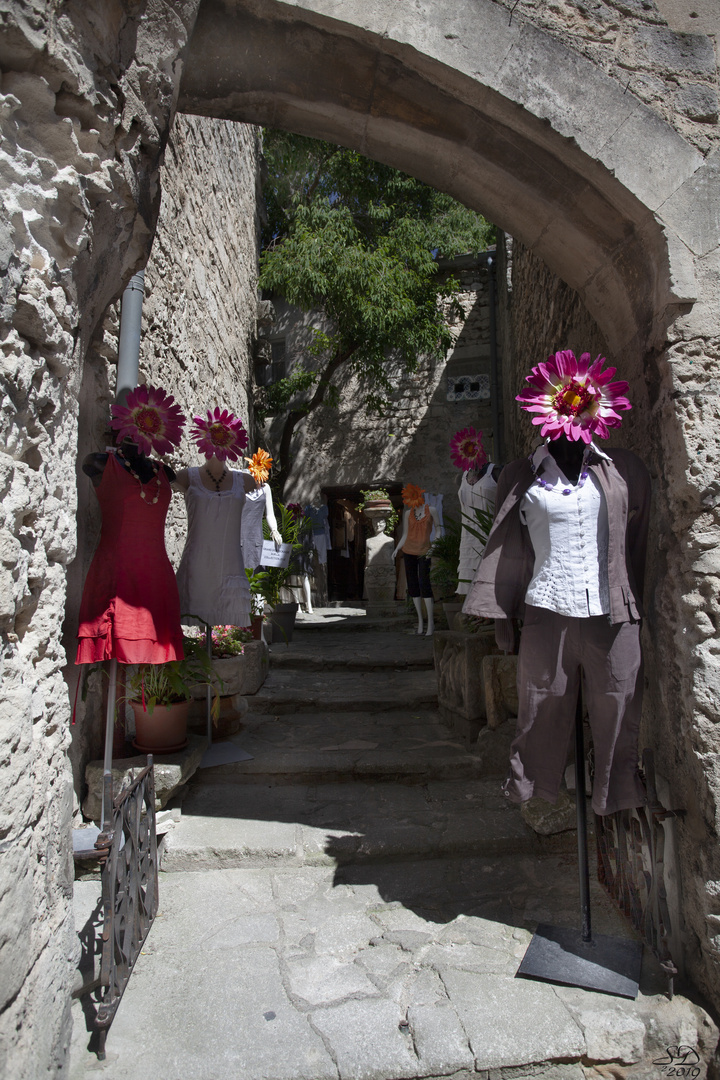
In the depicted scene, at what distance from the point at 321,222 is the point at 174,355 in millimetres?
6321

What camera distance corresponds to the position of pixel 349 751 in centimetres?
365

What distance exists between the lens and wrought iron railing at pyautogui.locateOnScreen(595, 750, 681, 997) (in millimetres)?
2031

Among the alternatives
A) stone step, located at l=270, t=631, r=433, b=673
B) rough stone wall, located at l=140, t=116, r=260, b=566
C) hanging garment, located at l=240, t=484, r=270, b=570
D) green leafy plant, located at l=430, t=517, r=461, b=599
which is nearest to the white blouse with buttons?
hanging garment, located at l=240, t=484, r=270, b=570

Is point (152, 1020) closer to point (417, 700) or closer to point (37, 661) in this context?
point (37, 661)

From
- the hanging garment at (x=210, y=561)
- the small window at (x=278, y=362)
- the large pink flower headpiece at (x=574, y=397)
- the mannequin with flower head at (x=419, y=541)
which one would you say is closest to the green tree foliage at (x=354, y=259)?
the small window at (x=278, y=362)

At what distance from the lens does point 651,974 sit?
207 cm

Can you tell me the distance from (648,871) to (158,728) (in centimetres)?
214

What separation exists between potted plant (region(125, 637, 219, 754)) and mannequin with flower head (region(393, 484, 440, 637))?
4.04m

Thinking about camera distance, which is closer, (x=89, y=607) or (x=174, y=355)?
(x=89, y=607)

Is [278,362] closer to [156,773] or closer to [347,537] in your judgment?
[347,537]

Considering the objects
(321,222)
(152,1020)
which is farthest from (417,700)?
(321,222)

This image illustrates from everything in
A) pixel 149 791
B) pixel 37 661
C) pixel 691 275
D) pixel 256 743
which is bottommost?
pixel 256 743

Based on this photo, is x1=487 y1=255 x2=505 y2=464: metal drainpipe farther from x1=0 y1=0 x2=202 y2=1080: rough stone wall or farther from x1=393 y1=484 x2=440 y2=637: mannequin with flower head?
x1=0 y1=0 x2=202 y2=1080: rough stone wall

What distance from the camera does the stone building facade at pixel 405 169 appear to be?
151 centimetres
